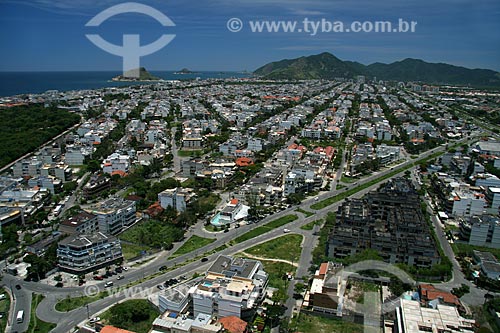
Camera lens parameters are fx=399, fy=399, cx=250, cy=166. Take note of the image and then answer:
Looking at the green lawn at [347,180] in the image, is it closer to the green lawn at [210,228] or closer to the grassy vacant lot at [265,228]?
the grassy vacant lot at [265,228]

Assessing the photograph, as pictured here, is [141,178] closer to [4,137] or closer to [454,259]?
[4,137]

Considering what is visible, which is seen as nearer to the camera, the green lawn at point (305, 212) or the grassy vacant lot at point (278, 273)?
the grassy vacant lot at point (278, 273)

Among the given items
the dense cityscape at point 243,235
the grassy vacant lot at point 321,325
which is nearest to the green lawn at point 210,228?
the dense cityscape at point 243,235

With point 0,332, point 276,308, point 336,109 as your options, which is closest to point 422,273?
point 276,308

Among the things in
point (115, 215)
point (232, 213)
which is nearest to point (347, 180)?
point (232, 213)

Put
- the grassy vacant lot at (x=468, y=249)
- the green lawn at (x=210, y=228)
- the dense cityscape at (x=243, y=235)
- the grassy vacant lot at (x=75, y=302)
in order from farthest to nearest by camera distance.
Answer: the green lawn at (x=210, y=228), the grassy vacant lot at (x=468, y=249), the grassy vacant lot at (x=75, y=302), the dense cityscape at (x=243, y=235)

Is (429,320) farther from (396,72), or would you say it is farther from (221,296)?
(396,72)

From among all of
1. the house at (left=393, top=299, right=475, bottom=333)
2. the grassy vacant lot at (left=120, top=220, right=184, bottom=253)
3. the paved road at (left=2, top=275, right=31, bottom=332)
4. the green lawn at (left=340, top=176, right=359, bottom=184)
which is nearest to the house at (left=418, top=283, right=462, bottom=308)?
the house at (left=393, top=299, right=475, bottom=333)
